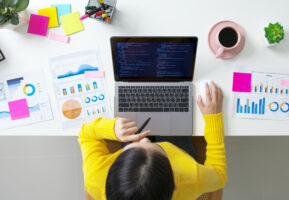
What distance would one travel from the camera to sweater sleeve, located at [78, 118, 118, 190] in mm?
708

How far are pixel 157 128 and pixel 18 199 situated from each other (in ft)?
3.77

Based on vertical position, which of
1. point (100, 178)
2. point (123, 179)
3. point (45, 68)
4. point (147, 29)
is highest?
point (147, 29)

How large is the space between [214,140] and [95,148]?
0.44 metres

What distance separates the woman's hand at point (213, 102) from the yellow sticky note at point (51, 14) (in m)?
0.65

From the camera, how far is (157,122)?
0.78 metres

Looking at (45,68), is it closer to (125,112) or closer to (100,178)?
(125,112)

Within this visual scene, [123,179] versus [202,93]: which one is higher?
[202,93]

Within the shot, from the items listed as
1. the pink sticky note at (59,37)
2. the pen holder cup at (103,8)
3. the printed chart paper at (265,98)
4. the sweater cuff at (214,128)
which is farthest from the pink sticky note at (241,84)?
the pink sticky note at (59,37)

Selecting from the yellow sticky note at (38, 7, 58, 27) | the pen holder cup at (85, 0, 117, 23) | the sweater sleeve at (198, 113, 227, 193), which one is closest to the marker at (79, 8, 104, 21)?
the pen holder cup at (85, 0, 117, 23)

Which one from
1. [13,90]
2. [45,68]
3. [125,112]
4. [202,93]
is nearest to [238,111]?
[202,93]

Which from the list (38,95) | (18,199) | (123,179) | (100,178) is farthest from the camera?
(18,199)

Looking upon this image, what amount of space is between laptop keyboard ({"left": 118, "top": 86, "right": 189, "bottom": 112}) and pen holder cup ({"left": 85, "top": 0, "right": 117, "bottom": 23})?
288 mm

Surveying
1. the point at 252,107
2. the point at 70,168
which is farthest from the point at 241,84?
the point at 70,168

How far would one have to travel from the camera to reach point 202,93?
0.78m
